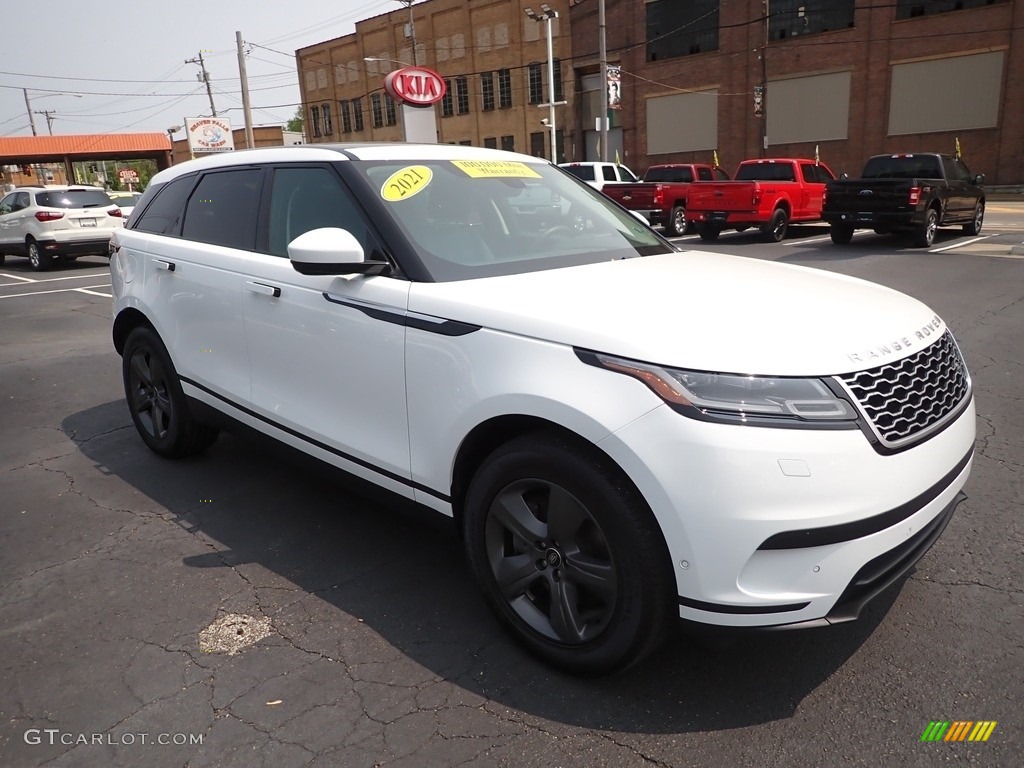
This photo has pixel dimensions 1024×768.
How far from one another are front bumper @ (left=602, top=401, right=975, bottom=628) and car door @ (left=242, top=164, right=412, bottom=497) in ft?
3.63

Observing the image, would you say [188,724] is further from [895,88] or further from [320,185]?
[895,88]

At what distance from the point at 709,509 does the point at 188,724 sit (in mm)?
1815

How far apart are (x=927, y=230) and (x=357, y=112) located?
178ft

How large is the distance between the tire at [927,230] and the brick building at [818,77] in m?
20.7

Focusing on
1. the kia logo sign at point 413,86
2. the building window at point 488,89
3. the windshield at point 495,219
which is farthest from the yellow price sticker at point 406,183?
the building window at point 488,89

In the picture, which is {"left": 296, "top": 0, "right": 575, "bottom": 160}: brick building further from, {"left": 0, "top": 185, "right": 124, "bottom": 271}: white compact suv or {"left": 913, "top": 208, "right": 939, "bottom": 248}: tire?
{"left": 913, "top": 208, "right": 939, "bottom": 248}: tire

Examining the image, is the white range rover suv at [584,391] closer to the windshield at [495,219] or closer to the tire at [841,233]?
the windshield at [495,219]

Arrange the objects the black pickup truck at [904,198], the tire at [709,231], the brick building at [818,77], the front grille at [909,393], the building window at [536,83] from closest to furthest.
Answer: the front grille at [909,393] → the black pickup truck at [904,198] → the tire at [709,231] → the brick building at [818,77] → the building window at [536,83]

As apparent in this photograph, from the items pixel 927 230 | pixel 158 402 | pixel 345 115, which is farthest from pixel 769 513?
pixel 345 115

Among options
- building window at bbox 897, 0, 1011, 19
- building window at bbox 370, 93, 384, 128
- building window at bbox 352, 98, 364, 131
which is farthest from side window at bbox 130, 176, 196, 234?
building window at bbox 352, 98, 364, 131

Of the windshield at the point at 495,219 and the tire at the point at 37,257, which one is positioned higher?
the windshield at the point at 495,219

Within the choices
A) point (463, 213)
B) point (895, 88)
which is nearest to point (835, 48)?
point (895, 88)

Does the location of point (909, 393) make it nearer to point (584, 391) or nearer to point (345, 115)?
point (584, 391)

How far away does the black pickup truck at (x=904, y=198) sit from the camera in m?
14.8
